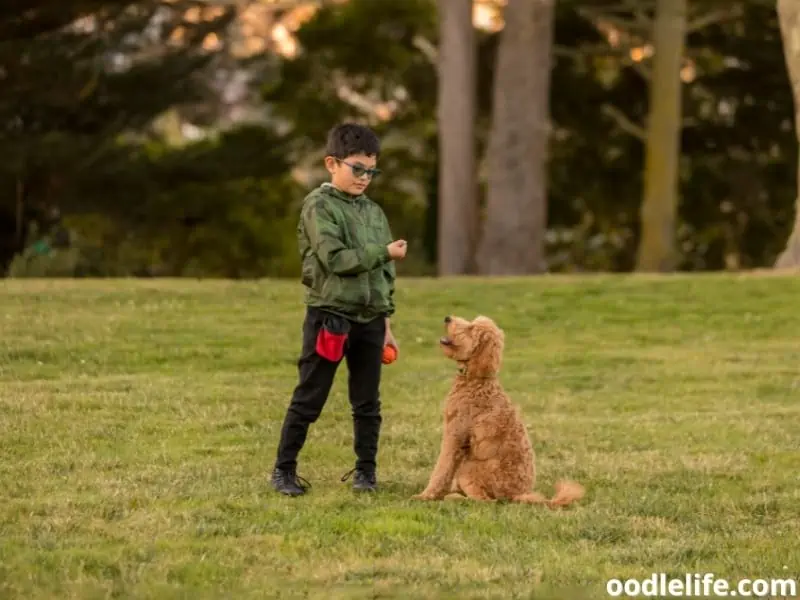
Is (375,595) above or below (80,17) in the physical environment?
below

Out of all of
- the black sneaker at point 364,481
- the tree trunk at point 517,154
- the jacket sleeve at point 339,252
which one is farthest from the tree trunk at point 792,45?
the jacket sleeve at point 339,252

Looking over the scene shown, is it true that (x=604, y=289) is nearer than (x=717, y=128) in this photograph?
Yes

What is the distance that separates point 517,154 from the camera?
22.7 metres

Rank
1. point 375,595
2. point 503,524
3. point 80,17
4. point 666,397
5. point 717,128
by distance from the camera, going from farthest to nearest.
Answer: point 717,128
point 80,17
point 666,397
point 503,524
point 375,595

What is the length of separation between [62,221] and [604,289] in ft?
30.7

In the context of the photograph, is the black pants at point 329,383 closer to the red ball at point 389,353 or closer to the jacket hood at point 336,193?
the red ball at point 389,353

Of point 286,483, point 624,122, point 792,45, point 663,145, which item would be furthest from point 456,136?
point 286,483

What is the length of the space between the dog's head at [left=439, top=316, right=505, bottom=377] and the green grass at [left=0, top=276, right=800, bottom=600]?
25.6 inches

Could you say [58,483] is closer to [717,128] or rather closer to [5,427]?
[5,427]

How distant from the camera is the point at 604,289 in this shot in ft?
56.7

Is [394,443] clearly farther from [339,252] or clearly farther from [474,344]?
[339,252]

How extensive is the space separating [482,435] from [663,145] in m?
18.1

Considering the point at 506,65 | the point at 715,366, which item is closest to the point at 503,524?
the point at 715,366

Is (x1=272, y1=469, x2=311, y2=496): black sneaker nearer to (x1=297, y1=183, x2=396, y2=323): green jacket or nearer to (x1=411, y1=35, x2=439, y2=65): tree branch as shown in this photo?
(x1=297, y1=183, x2=396, y2=323): green jacket
